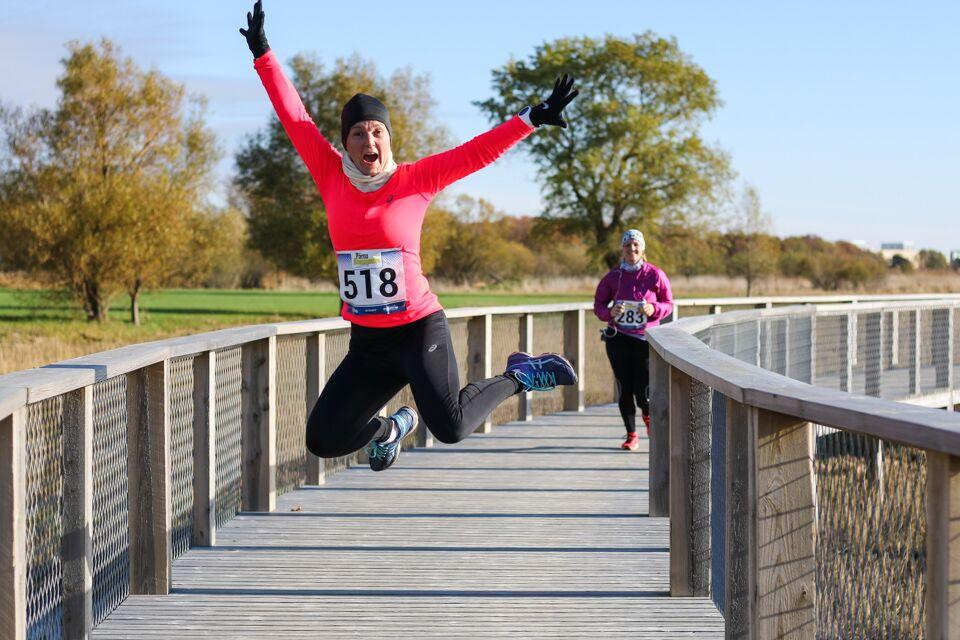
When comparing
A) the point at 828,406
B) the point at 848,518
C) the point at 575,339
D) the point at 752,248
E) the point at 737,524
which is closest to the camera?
the point at 828,406

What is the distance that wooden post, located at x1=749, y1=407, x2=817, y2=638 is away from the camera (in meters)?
3.81

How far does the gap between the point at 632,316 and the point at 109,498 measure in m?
5.22

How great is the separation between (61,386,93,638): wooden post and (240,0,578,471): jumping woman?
1242mm

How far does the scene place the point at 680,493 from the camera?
227 inches

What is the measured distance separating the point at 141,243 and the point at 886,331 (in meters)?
36.6

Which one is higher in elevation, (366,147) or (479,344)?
(366,147)

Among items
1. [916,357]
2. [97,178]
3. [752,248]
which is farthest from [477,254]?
[916,357]

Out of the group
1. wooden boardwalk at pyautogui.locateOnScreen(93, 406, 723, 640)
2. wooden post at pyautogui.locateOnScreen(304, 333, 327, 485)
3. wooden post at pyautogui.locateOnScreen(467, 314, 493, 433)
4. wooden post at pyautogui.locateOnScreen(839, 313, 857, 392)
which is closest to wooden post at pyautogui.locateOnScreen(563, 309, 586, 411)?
wooden post at pyautogui.locateOnScreen(467, 314, 493, 433)

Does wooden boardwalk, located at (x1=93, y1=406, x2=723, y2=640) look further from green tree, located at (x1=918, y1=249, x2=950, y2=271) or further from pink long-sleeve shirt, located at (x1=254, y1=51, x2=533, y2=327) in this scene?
green tree, located at (x1=918, y1=249, x2=950, y2=271)

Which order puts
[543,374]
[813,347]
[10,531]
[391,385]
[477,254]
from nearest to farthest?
[10,531], [391,385], [543,374], [813,347], [477,254]

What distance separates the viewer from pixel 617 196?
5562 cm

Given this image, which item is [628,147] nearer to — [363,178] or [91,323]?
[91,323]

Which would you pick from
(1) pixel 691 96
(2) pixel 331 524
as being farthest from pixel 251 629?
(1) pixel 691 96

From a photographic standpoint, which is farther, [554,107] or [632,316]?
[632,316]
